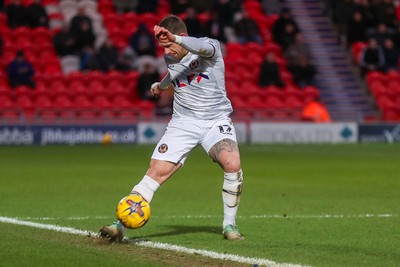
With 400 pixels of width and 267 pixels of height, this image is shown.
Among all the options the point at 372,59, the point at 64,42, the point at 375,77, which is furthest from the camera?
the point at 372,59

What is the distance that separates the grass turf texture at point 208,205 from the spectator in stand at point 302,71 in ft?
20.8

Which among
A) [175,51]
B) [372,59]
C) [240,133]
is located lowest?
[240,133]

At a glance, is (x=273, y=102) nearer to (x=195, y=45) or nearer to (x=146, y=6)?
(x=146, y=6)

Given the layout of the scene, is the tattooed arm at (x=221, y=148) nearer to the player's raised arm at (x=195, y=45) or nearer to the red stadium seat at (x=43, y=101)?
the player's raised arm at (x=195, y=45)

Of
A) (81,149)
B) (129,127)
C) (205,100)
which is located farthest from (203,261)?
(129,127)

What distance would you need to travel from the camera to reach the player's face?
350 inches

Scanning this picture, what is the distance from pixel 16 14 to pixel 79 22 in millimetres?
1932

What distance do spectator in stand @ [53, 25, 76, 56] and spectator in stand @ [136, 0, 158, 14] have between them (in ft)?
9.32

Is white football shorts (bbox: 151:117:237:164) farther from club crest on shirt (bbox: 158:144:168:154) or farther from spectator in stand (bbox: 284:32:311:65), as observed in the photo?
spectator in stand (bbox: 284:32:311:65)

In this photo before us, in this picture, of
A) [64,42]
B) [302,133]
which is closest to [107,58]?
[64,42]

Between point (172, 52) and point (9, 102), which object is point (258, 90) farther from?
point (172, 52)

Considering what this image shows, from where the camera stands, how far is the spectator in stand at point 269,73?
2850 cm

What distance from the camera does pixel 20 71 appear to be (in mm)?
26672

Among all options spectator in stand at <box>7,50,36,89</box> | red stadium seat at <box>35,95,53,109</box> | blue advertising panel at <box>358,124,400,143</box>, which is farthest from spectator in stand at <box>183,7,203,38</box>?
blue advertising panel at <box>358,124,400,143</box>
